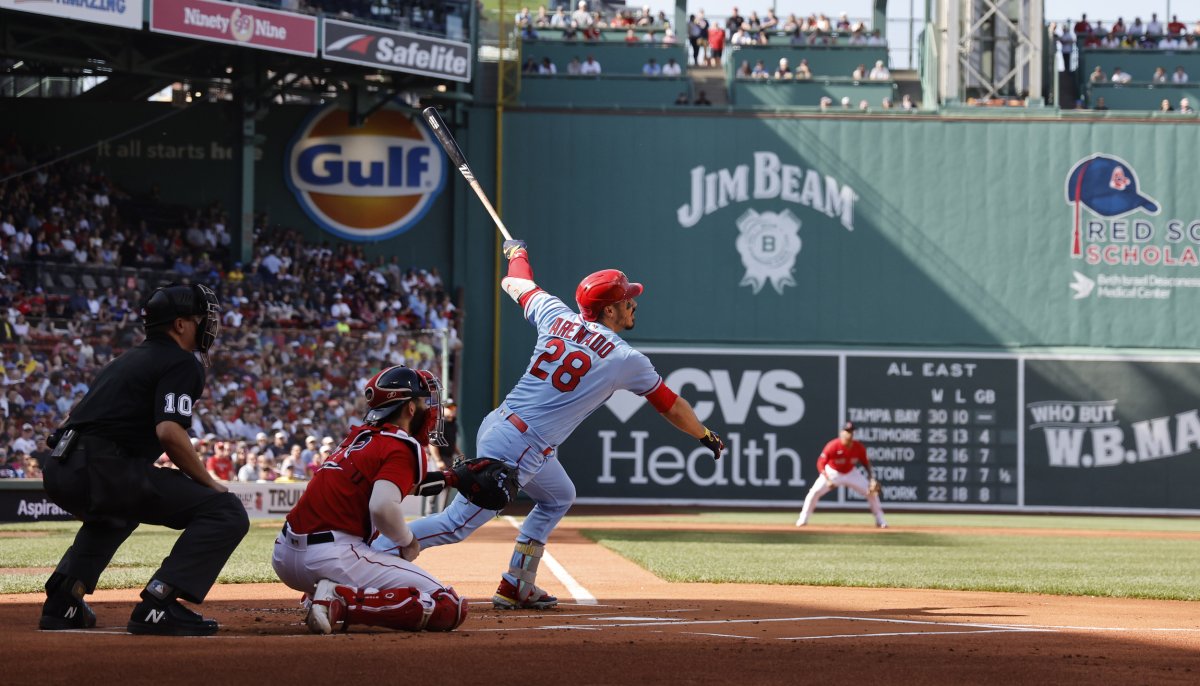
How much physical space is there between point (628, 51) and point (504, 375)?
8094mm

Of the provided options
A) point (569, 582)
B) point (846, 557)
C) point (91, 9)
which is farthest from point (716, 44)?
point (569, 582)

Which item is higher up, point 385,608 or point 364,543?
point 364,543

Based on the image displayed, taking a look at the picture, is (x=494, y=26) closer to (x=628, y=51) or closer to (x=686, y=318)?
(x=628, y=51)

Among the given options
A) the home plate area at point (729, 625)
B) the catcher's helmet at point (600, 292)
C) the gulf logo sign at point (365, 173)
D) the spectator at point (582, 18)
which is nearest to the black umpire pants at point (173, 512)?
the home plate area at point (729, 625)

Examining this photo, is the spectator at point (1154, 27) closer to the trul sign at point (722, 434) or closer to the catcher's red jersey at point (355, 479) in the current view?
the trul sign at point (722, 434)

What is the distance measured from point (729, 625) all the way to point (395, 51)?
22.1 meters

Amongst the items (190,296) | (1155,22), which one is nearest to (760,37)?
(1155,22)

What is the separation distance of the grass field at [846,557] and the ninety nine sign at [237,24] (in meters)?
9.50

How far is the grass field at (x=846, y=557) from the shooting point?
39.9ft

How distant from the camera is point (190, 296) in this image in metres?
7.18

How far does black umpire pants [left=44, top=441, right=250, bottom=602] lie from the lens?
6922 millimetres

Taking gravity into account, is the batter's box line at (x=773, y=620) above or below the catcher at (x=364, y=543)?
below

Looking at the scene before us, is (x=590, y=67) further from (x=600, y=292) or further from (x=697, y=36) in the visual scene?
(x=600, y=292)

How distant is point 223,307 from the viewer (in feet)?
88.4
